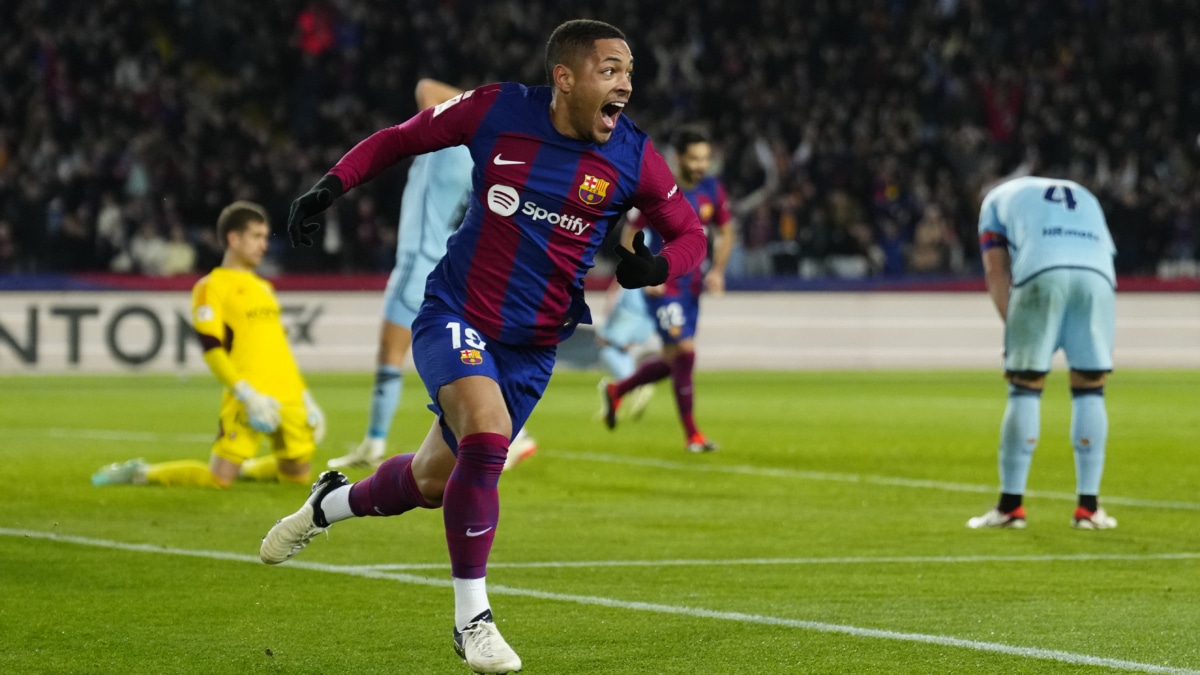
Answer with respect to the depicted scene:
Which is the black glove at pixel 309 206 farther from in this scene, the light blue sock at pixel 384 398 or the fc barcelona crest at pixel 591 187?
the light blue sock at pixel 384 398

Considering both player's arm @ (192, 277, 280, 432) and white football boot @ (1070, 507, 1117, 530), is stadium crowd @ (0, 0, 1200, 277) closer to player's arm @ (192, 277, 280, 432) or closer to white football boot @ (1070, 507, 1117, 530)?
player's arm @ (192, 277, 280, 432)

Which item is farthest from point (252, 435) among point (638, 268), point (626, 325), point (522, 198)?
point (626, 325)

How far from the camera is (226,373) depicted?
9.73 m

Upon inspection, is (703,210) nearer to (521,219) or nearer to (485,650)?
(521,219)

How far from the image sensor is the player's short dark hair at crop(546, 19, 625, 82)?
5.56m

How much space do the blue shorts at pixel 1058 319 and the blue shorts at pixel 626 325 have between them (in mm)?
8211

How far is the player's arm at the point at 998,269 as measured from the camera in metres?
8.59

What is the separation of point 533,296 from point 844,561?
7.75 feet

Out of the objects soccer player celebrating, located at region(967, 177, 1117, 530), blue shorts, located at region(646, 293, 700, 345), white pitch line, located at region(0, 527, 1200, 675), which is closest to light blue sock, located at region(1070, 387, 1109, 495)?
soccer player celebrating, located at region(967, 177, 1117, 530)

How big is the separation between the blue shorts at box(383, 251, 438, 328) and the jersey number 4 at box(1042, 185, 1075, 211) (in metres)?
3.68

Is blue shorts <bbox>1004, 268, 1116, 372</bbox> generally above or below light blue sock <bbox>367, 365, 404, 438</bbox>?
above

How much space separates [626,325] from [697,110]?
1124 cm

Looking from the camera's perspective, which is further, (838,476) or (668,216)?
(838,476)

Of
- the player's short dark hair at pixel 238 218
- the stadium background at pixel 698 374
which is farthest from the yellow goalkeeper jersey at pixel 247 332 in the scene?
the stadium background at pixel 698 374
